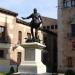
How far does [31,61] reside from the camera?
1936 centimetres

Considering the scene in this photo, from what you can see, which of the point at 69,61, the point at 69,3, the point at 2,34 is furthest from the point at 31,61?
the point at 69,3

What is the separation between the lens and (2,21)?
46.0 metres

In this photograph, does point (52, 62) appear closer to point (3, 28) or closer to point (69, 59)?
point (69, 59)

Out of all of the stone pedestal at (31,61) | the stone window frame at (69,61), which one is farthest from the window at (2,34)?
the stone pedestal at (31,61)

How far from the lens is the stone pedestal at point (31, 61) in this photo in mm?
19000

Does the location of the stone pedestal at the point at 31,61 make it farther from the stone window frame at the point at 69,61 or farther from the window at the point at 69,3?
the window at the point at 69,3

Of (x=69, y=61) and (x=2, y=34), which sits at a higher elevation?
(x=2, y=34)

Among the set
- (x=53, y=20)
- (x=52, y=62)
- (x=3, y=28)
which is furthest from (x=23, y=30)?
(x=53, y=20)

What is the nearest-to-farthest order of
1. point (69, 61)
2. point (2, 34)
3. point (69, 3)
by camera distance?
point (2, 34) → point (69, 61) → point (69, 3)

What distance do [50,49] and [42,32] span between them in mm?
3577

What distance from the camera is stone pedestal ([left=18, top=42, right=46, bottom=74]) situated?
19.0 meters

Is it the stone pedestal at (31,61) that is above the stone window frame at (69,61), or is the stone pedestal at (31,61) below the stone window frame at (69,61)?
above

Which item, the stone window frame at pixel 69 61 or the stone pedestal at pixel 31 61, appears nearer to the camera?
the stone pedestal at pixel 31 61

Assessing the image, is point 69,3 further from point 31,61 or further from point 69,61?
point 31,61
